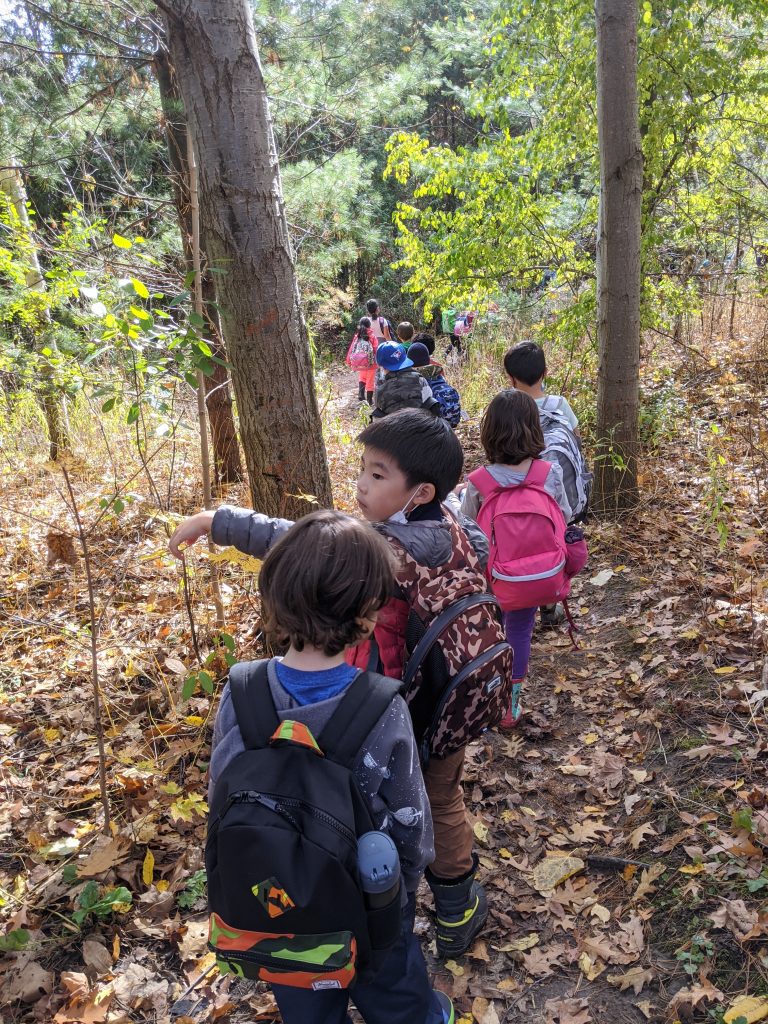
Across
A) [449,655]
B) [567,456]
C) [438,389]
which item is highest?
[449,655]

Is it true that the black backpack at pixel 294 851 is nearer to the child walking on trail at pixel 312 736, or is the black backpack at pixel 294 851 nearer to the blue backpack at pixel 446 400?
the child walking on trail at pixel 312 736

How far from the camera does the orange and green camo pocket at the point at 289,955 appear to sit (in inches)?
53.1

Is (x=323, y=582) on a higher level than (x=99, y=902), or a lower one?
higher

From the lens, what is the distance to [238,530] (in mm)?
1960

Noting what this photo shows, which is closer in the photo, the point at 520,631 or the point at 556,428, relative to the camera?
the point at 520,631

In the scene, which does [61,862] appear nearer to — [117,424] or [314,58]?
[117,424]

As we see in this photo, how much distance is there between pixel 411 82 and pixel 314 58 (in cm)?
287

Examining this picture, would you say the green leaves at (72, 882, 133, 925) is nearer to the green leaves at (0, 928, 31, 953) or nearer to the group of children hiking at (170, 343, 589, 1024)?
the green leaves at (0, 928, 31, 953)

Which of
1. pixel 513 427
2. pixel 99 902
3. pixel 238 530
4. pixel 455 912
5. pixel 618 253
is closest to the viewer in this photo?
pixel 238 530

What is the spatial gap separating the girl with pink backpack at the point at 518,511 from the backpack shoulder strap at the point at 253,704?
168 centimetres

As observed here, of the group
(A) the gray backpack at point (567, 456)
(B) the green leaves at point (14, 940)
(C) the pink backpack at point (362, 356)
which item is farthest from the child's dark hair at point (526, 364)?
(C) the pink backpack at point (362, 356)

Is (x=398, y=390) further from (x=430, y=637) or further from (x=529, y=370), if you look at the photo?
(x=430, y=637)

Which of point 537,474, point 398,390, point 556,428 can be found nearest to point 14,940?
point 537,474

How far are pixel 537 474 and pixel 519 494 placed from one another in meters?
0.13
